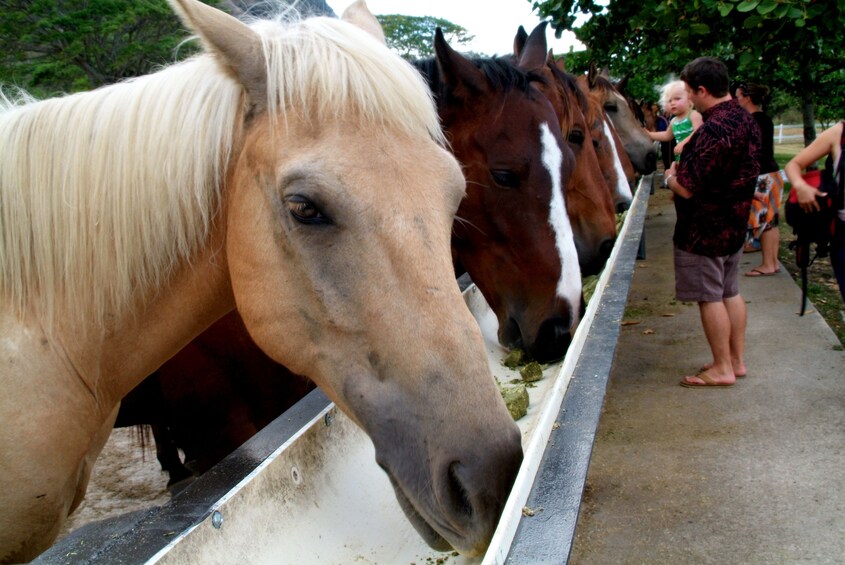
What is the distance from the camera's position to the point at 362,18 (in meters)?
2.14

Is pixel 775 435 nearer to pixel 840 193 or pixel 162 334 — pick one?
pixel 840 193

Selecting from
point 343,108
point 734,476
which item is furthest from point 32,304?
point 734,476

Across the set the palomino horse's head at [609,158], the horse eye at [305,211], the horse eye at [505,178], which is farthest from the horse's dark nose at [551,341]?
the palomino horse's head at [609,158]

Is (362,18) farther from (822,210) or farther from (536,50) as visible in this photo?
(822,210)

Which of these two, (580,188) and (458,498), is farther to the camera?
(580,188)

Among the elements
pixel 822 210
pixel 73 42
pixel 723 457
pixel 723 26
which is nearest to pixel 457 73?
pixel 822 210

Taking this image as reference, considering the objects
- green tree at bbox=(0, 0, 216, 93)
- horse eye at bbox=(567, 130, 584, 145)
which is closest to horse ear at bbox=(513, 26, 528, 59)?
horse eye at bbox=(567, 130, 584, 145)

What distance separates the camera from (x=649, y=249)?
1034cm

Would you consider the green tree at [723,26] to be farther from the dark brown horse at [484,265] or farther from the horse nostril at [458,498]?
the horse nostril at [458,498]

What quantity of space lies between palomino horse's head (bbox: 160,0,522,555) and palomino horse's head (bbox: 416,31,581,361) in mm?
1530

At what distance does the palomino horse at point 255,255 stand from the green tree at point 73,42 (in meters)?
8.71

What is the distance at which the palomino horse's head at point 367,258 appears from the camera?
4.45ft

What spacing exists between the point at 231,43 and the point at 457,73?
1.98 meters

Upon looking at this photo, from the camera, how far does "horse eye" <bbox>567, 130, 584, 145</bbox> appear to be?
14.2ft
